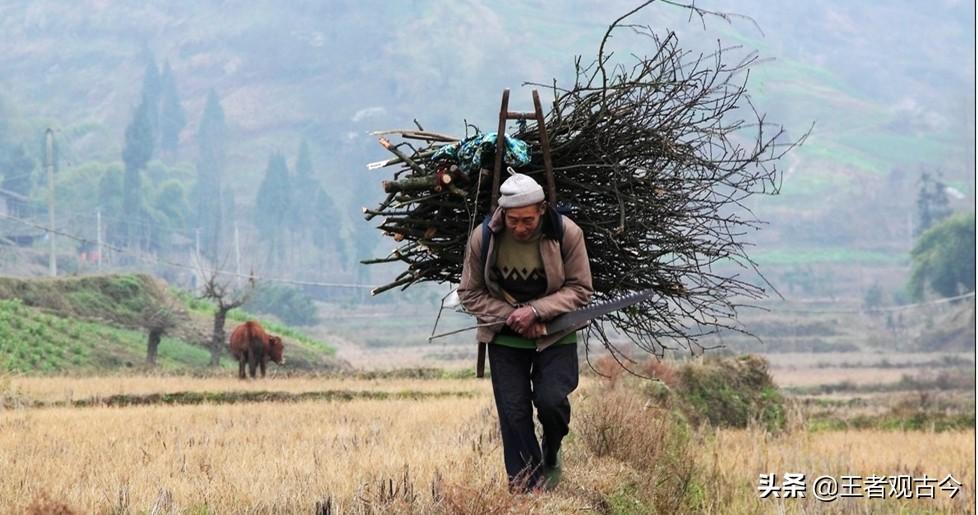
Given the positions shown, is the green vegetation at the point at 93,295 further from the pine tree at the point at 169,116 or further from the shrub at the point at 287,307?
the pine tree at the point at 169,116

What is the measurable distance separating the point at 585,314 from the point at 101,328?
111 feet

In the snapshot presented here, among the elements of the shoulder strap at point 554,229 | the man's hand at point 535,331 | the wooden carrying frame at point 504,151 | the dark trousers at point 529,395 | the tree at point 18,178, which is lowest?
the dark trousers at point 529,395

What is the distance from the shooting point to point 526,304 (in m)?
7.30

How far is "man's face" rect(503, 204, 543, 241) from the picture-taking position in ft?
23.4

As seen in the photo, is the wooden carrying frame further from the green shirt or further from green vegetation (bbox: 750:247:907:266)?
green vegetation (bbox: 750:247:907:266)

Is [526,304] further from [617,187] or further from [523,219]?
[617,187]

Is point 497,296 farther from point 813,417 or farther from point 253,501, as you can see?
point 813,417

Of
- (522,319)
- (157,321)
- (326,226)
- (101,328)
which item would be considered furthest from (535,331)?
(326,226)

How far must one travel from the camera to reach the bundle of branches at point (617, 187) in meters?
7.84

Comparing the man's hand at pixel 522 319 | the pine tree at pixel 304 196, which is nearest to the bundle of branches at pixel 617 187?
the man's hand at pixel 522 319

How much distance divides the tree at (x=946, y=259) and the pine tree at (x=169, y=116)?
330ft

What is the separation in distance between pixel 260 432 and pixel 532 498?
5.33 metres

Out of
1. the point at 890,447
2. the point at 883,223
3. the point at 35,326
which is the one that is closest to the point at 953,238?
the point at 883,223

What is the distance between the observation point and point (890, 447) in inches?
678
